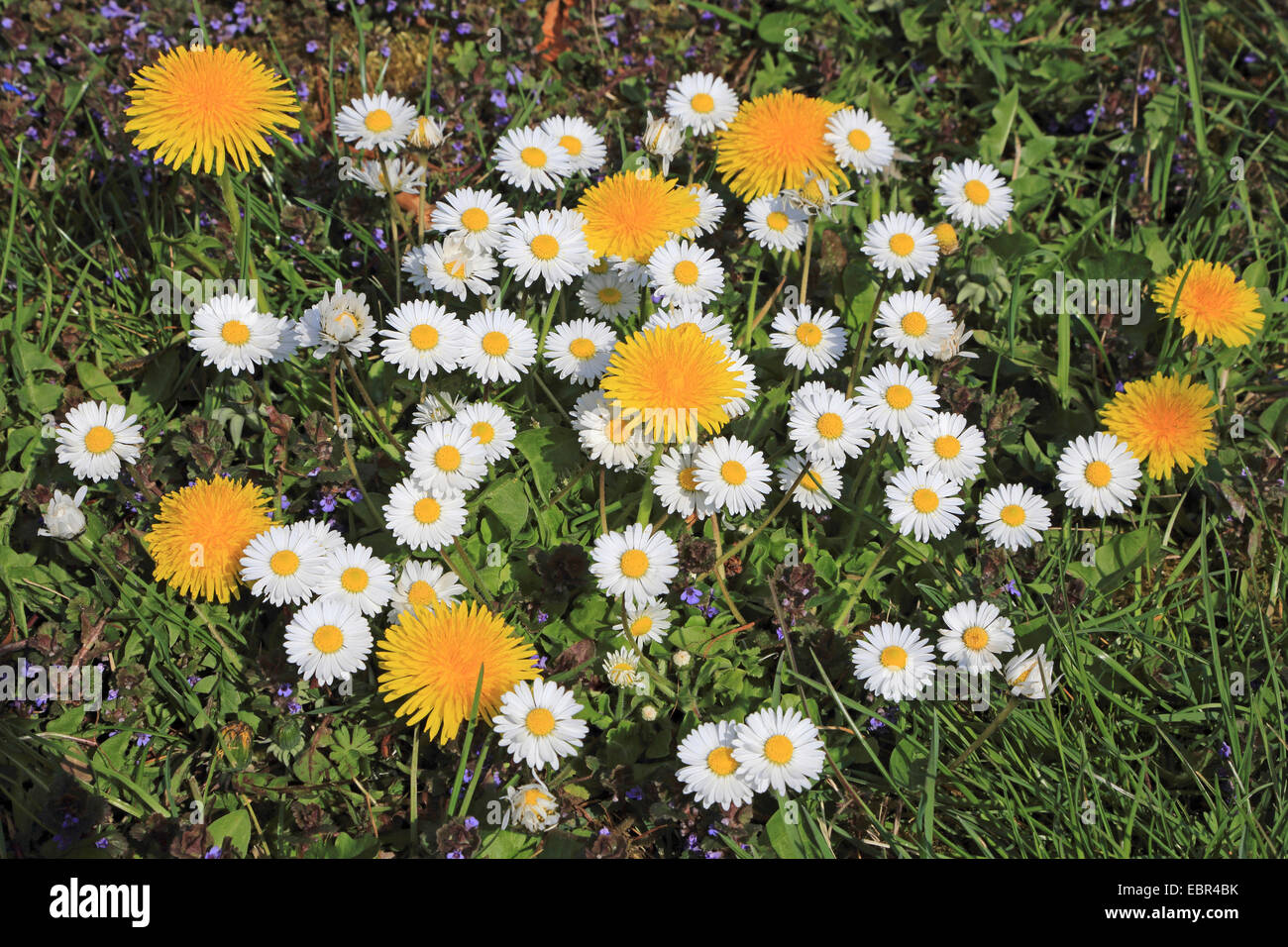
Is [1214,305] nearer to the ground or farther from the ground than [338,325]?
farther from the ground

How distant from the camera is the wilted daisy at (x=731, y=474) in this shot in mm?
3016

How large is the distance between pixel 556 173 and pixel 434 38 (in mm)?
1282

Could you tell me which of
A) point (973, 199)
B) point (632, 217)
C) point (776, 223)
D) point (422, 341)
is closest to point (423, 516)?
point (422, 341)

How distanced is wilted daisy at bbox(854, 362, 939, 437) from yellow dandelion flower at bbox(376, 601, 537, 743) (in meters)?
1.28

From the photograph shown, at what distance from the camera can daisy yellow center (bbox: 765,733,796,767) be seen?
2656 millimetres

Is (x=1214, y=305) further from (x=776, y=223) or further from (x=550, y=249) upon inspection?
(x=550, y=249)

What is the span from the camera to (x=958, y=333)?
11.3 ft

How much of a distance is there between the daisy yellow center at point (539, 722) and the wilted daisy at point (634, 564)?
41cm

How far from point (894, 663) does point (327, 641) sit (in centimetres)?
156

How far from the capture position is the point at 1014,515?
317cm

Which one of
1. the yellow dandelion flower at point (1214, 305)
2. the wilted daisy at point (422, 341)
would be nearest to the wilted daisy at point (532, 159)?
the wilted daisy at point (422, 341)

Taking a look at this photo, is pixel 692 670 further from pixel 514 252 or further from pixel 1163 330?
pixel 1163 330
